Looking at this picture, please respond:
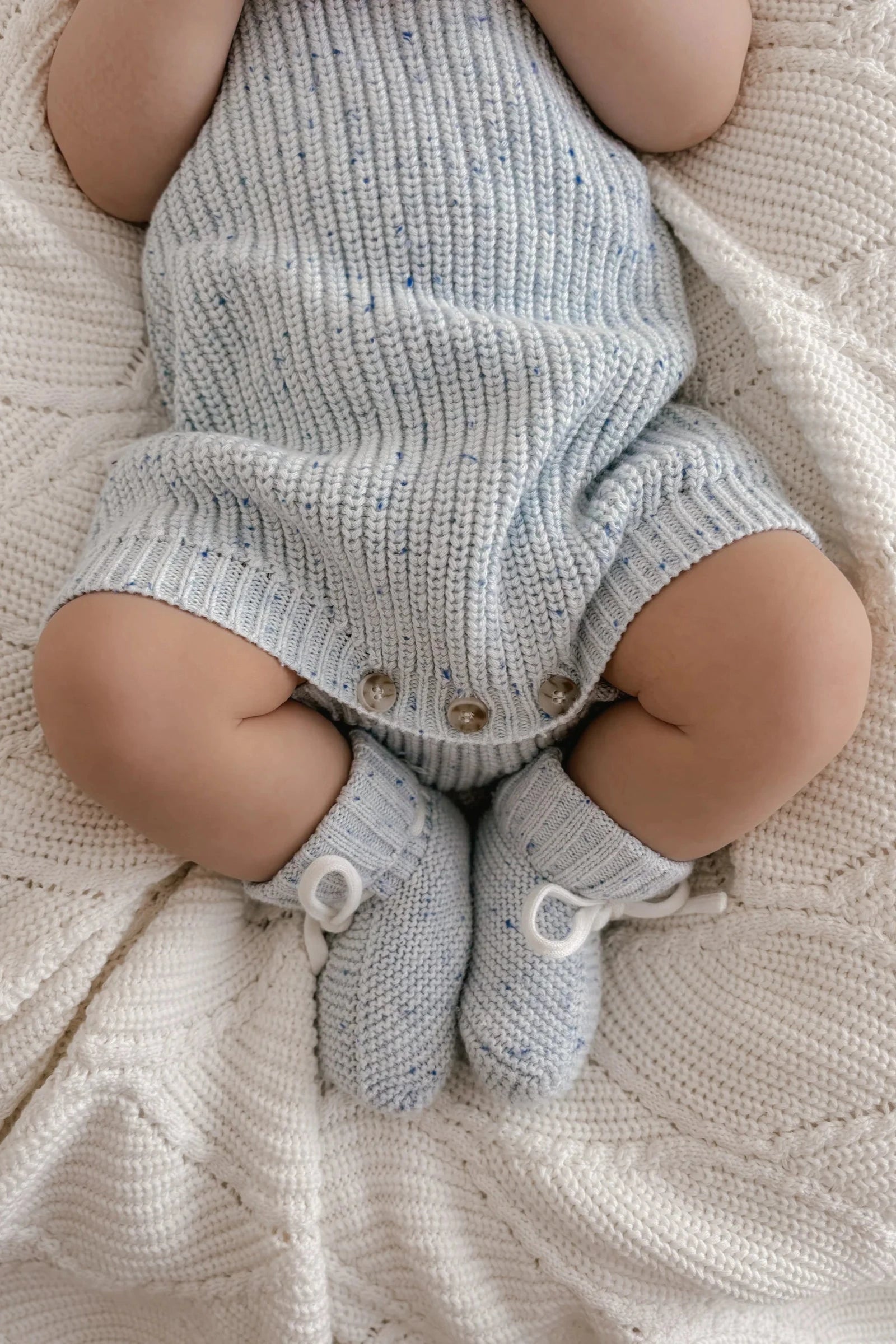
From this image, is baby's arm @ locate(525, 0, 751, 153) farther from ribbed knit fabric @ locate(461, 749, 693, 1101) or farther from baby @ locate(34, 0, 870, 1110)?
ribbed knit fabric @ locate(461, 749, 693, 1101)

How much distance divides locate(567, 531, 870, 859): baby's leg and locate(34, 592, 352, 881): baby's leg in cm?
30

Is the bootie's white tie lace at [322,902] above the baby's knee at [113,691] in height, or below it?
below

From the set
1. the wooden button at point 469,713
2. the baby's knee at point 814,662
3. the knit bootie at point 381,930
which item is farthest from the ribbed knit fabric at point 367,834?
the baby's knee at point 814,662

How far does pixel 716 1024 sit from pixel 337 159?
84 centimetres

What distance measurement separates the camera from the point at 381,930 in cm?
96

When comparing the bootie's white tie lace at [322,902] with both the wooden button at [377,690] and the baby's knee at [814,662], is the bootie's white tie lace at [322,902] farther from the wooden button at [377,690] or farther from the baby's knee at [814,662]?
the baby's knee at [814,662]

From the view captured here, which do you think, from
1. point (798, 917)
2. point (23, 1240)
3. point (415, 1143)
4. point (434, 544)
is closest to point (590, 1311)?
point (415, 1143)

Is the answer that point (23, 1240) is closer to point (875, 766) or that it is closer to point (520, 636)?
point (520, 636)

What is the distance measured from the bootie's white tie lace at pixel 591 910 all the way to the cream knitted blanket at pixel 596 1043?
2 cm

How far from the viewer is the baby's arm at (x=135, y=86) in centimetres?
87

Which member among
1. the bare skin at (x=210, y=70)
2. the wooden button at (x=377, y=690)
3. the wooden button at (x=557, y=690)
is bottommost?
the wooden button at (x=377, y=690)

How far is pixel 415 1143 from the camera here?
971 millimetres

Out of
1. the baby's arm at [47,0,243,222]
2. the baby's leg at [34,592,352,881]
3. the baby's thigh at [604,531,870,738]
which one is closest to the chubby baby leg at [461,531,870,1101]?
the baby's thigh at [604,531,870,738]

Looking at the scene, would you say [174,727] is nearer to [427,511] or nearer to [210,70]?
[427,511]
